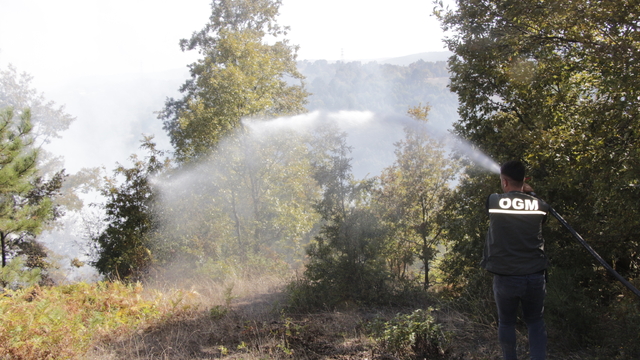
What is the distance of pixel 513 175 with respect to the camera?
386cm

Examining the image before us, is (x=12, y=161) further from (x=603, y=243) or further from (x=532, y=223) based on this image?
(x=603, y=243)

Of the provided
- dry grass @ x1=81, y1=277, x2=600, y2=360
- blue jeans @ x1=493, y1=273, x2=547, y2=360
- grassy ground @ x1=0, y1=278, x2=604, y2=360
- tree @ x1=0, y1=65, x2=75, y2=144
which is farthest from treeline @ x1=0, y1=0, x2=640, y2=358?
tree @ x1=0, y1=65, x2=75, y2=144

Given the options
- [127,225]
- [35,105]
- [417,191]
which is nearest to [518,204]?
[417,191]

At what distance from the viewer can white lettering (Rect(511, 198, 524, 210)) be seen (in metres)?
3.62

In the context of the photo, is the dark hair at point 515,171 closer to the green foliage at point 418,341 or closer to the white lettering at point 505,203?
the white lettering at point 505,203

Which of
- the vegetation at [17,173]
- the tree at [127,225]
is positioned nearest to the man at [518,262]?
the vegetation at [17,173]

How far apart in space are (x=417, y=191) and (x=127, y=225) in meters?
11.9

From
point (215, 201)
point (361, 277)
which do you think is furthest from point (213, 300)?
point (215, 201)

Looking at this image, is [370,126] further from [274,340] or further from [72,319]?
[72,319]

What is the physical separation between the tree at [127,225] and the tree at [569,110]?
477 inches

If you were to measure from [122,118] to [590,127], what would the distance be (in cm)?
11592

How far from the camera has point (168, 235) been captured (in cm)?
1912

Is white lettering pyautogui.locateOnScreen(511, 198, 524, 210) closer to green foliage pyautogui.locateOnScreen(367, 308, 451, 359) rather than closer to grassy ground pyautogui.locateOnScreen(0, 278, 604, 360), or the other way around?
green foliage pyautogui.locateOnScreen(367, 308, 451, 359)

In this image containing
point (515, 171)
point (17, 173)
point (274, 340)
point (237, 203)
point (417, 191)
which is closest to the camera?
point (515, 171)
